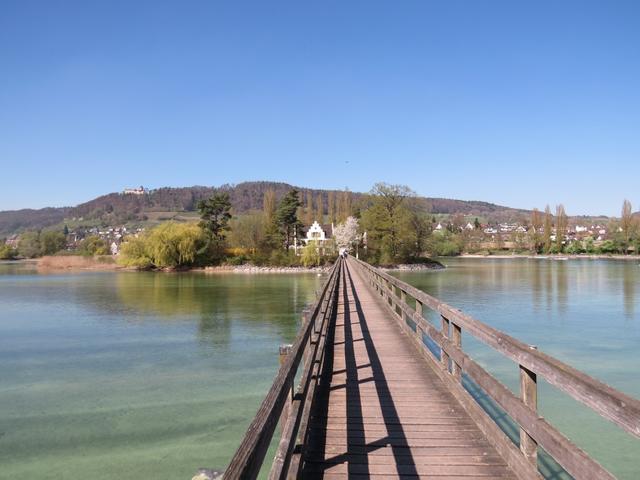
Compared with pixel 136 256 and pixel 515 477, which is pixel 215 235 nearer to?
pixel 136 256

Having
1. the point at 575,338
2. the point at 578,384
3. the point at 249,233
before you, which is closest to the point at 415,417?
the point at 578,384

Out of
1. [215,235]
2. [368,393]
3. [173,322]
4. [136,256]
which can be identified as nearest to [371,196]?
[215,235]

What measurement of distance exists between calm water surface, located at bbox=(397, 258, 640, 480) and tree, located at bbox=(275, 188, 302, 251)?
1441 inches

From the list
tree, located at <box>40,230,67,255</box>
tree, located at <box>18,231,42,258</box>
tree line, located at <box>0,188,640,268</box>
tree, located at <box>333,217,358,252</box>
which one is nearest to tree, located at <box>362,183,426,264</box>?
tree line, located at <box>0,188,640,268</box>

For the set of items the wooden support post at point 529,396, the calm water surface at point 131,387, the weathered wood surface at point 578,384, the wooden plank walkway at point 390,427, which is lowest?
the calm water surface at point 131,387

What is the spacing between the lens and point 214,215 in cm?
7025

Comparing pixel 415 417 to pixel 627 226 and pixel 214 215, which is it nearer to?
pixel 214 215

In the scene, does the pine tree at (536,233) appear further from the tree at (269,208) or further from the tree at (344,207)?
the tree at (269,208)

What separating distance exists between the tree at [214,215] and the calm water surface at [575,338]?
40.9m

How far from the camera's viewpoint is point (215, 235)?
69.2m

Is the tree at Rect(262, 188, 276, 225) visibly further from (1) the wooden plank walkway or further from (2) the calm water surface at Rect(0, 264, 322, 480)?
(1) the wooden plank walkway

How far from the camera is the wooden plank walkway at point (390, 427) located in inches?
145

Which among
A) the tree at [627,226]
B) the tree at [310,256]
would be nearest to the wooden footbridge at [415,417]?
the tree at [310,256]

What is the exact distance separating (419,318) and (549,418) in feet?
12.1
